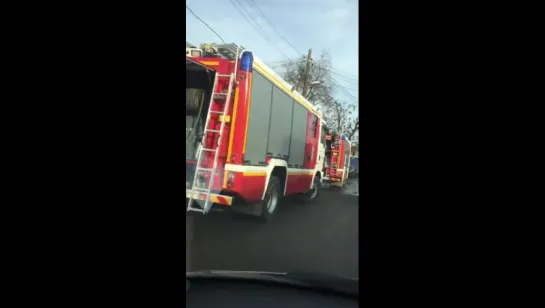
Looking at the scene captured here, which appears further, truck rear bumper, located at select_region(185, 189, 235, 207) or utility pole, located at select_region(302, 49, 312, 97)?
truck rear bumper, located at select_region(185, 189, 235, 207)

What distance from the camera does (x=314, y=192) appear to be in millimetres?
4211

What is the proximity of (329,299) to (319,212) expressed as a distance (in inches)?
62.5

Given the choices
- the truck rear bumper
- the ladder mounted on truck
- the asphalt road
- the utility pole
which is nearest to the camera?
the utility pole

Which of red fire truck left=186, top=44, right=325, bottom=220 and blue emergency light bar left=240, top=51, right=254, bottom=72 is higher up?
blue emergency light bar left=240, top=51, right=254, bottom=72

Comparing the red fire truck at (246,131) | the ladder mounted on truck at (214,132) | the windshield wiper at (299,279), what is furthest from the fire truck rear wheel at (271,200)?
the windshield wiper at (299,279)

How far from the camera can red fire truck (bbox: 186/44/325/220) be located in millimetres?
3621

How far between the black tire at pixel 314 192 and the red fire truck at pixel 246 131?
18 mm

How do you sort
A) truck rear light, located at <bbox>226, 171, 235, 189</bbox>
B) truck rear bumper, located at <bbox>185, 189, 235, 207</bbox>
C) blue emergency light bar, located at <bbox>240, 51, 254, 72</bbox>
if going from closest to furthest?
1. truck rear bumper, located at <bbox>185, 189, 235, 207</bbox>
2. blue emergency light bar, located at <bbox>240, 51, 254, 72</bbox>
3. truck rear light, located at <bbox>226, 171, 235, 189</bbox>

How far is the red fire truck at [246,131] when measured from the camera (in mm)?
3621

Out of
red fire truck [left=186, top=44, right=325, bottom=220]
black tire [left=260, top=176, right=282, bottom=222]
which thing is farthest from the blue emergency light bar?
black tire [left=260, top=176, right=282, bottom=222]

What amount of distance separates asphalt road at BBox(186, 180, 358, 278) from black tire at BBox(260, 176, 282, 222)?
69mm

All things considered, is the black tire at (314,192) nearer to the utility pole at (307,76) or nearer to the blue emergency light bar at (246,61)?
the utility pole at (307,76)

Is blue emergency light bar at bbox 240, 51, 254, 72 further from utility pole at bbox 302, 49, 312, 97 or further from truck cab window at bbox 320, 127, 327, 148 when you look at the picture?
truck cab window at bbox 320, 127, 327, 148
